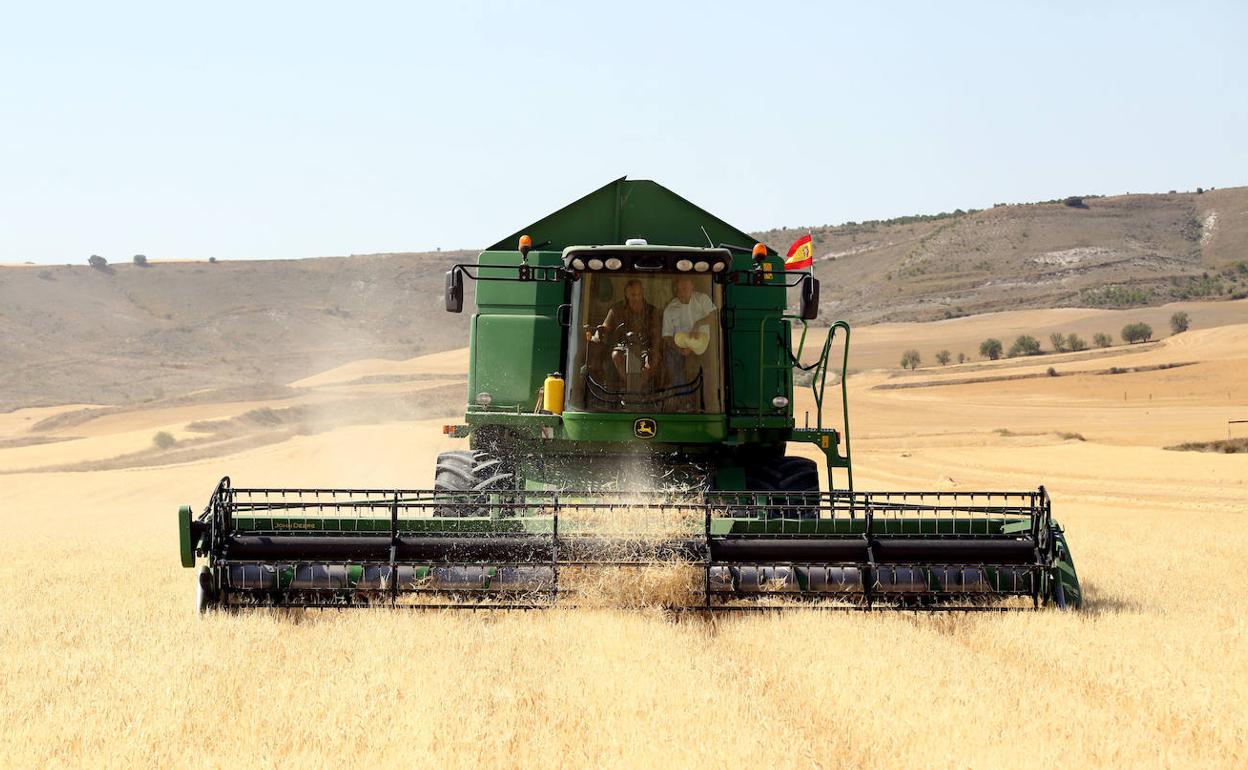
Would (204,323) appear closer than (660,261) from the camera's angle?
No

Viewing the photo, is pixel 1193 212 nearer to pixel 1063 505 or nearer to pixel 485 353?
pixel 1063 505

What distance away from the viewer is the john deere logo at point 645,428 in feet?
32.1

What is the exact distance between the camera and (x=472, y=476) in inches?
419

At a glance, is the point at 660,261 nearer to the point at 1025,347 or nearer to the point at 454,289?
the point at 454,289

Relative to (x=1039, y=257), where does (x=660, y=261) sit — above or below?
below

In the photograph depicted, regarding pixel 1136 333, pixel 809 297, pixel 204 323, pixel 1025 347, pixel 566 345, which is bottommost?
pixel 566 345

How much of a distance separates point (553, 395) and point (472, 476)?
1105mm

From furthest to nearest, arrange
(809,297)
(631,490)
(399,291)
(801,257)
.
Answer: (399,291)
(801,257)
(631,490)
(809,297)

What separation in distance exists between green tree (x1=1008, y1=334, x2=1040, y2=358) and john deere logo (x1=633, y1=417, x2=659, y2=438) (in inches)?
2495

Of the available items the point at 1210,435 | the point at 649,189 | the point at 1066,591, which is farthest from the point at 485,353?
the point at 1210,435

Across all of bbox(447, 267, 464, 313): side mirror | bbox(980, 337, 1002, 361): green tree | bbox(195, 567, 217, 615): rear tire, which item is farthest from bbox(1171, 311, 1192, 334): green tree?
bbox(195, 567, 217, 615): rear tire

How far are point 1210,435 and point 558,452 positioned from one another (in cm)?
2883

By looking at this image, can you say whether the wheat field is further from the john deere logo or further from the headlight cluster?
the headlight cluster

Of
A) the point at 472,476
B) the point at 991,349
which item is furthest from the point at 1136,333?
the point at 472,476
